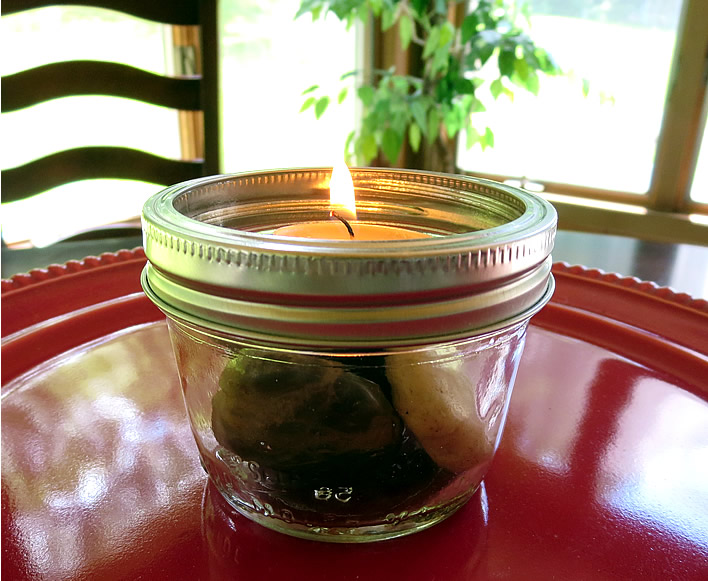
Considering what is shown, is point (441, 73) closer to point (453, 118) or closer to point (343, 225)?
point (453, 118)

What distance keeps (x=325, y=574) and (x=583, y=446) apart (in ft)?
0.51

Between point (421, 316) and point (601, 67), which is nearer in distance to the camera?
point (421, 316)

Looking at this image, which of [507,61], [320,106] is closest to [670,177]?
[507,61]

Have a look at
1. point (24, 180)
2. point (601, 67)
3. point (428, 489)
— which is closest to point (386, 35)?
point (601, 67)

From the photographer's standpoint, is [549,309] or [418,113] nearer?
[549,309]

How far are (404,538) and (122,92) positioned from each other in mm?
862

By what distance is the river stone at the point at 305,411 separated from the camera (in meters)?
0.22

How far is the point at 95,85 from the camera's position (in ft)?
2.99

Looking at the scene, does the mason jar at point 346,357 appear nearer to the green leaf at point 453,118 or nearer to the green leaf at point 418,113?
the green leaf at point 418,113

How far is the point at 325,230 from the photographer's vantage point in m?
0.29

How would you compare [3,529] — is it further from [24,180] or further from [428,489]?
[24,180]

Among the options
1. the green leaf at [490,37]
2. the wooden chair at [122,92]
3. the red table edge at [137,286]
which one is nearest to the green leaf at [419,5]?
the green leaf at [490,37]

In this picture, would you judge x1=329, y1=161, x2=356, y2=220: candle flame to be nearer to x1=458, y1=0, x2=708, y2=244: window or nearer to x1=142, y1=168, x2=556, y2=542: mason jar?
x1=142, y1=168, x2=556, y2=542: mason jar

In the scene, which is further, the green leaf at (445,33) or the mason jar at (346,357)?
the green leaf at (445,33)
